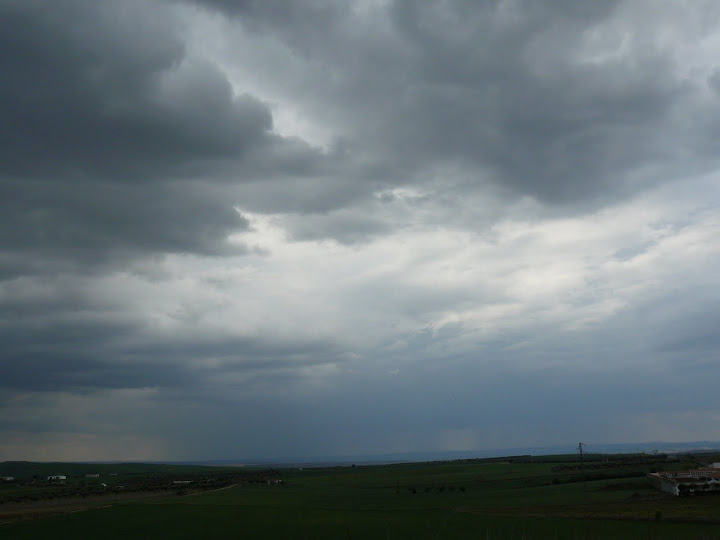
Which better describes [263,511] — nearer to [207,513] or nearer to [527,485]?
[207,513]

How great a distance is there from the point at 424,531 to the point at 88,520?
3744 centimetres

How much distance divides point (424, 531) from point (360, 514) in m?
18.8

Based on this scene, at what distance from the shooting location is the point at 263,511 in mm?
79875

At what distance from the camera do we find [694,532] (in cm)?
4862

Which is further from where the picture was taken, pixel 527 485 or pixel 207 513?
pixel 527 485

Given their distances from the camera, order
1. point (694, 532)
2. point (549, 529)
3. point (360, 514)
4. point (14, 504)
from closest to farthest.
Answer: point (694, 532) < point (549, 529) < point (360, 514) < point (14, 504)

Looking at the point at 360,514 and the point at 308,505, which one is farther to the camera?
the point at 308,505

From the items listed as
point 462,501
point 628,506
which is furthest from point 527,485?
point 628,506

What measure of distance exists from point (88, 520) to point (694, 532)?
58329 millimetres

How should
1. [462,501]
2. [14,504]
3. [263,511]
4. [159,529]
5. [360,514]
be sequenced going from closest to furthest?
[159,529], [360,514], [263,511], [462,501], [14,504]

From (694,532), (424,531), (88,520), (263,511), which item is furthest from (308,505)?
(694,532)

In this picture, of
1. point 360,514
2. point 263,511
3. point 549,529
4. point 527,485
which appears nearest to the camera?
point 549,529

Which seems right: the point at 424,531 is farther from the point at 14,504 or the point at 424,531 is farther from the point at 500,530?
the point at 14,504

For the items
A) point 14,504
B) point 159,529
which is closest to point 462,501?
point 159,529
